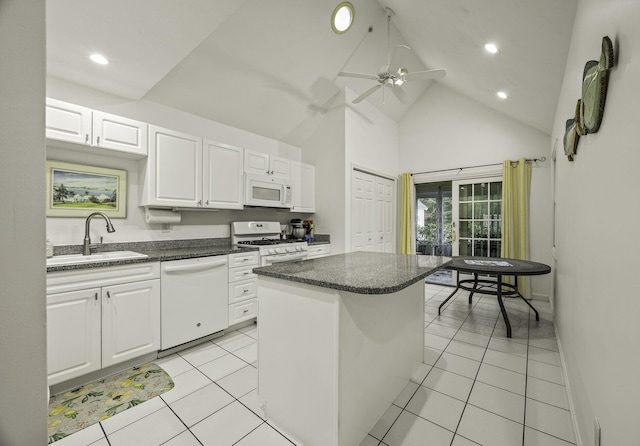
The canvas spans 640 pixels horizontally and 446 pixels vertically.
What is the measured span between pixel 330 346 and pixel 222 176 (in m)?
2.54

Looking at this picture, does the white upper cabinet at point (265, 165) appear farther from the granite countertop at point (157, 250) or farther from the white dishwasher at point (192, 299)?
the white dishwasher at point (192, 299)

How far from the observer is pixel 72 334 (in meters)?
1.91

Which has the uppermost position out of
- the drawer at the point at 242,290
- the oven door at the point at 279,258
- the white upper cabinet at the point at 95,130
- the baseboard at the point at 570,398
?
the white upper cabinet at the point at 95,130

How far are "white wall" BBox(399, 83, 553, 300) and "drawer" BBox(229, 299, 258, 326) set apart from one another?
3914 mm

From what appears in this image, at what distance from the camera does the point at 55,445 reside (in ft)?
→ 4.86

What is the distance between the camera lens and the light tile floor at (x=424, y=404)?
1536 mm

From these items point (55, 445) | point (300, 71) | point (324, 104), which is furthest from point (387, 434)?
point (324, 104)

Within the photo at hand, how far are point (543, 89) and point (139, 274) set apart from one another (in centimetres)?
431

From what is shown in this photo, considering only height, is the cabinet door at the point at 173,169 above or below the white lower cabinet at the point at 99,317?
above

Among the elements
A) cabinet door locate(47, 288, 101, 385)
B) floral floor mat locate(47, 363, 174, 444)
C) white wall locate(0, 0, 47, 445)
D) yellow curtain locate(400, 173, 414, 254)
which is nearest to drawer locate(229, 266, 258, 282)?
floral floor mat locate(47, 363, 174, 444)

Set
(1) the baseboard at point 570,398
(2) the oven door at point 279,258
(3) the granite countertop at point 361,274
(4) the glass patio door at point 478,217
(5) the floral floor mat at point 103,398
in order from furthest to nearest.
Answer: (4) the glass patio door at point 478,217 → (2) the oven door at point 279,258 → (5) the floral floor mat at point 103,398 → (1) the baseboard at point 570,398 → (3) the granite countertop at point 361,274

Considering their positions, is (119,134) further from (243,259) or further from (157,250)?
(243,259)

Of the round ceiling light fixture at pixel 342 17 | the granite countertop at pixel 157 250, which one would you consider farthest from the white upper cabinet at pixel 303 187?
the round ceiling light fixture at pixel 342 17

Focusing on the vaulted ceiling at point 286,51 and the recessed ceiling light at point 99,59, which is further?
the recessed ceiling light at point 99,59
